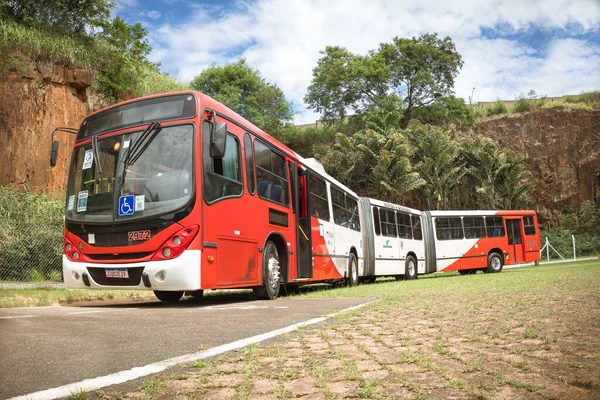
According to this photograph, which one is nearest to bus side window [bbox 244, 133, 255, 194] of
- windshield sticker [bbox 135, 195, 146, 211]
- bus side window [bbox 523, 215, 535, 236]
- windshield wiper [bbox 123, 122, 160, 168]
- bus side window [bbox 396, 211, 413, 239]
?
windshield wiper [bbox 123, 122, 160, 168]

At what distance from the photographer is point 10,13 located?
24.0m

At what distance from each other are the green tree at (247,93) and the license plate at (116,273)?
3597 cm

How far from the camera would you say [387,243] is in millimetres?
20391

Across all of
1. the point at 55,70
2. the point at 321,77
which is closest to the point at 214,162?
the point at 55,70

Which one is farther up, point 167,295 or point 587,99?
point 587,99

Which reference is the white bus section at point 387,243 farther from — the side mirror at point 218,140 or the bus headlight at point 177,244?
the bus headlight at point 177,244

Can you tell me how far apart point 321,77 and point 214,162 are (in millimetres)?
39163

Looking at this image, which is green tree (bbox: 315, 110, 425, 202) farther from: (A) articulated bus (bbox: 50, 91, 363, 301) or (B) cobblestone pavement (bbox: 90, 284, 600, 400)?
(B) cobblestone pavement (bbox: 90, 284, 600, 400)

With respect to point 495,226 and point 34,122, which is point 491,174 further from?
point 34,122

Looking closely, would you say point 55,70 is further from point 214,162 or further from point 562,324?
point 562,324

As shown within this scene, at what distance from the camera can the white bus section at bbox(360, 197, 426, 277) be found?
61.5 feet

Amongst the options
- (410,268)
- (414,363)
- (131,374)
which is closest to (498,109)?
(410,268)

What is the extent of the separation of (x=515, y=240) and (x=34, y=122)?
A: 76.1 ft

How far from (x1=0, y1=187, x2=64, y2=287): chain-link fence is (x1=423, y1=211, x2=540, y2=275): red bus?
51.9 feet
